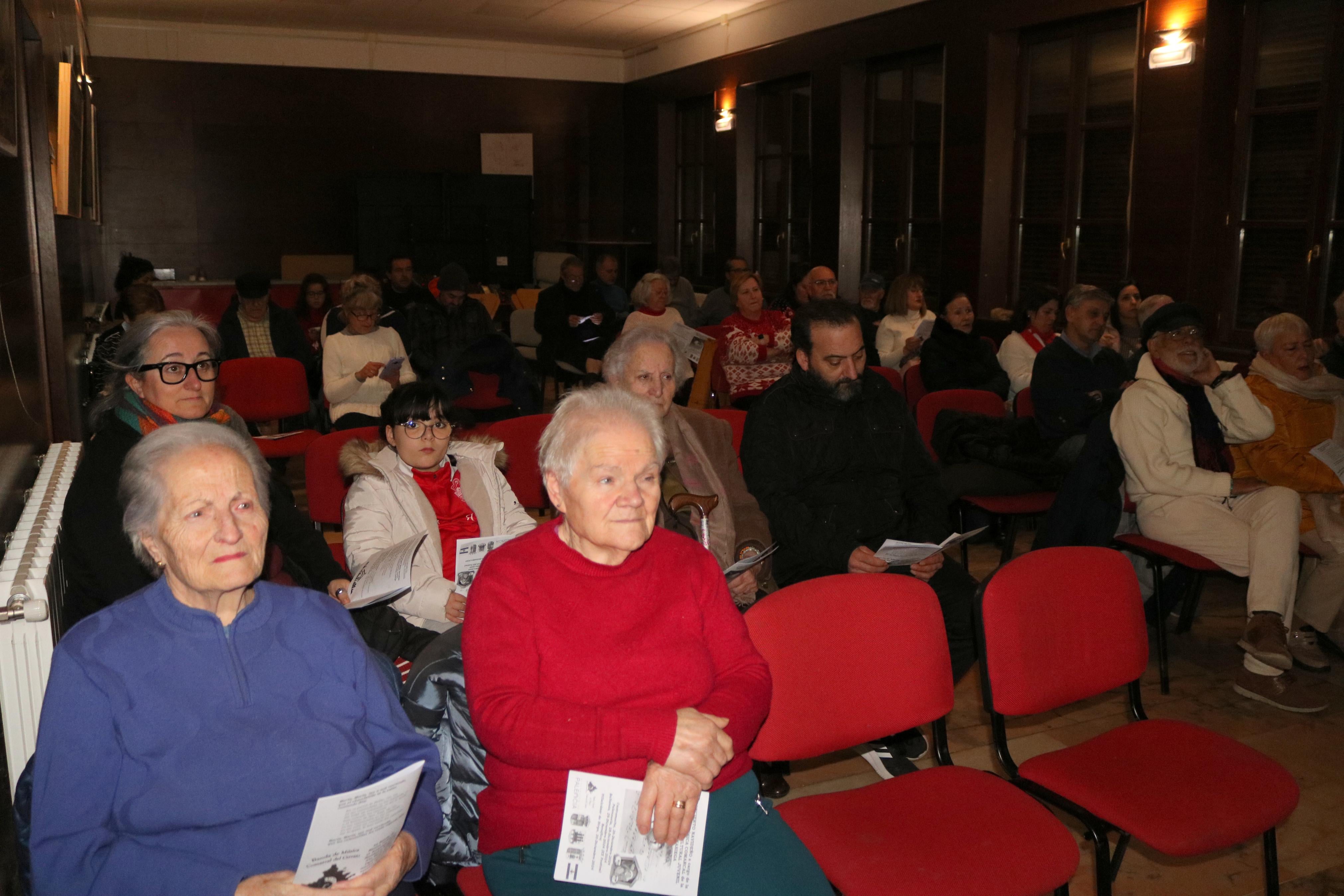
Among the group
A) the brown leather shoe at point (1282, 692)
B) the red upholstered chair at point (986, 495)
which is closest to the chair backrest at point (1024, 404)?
the red upholstered chair at point (986, 495)

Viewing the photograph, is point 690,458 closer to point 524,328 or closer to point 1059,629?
point 1059,629

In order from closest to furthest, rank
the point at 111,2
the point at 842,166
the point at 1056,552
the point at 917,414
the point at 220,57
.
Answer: the point at 1056,552
the point at 917,414
the point at 842,166
the point at 111,2
the point at 220,57

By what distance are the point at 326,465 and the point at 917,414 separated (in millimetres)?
2688

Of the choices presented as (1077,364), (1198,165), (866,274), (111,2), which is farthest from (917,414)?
(111,2)

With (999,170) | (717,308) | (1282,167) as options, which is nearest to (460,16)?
(717,308)

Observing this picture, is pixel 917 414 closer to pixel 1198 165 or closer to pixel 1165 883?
pixel 1165 883

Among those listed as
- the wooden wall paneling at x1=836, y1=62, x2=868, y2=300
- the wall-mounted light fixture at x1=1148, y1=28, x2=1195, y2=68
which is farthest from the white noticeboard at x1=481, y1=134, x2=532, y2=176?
the wall-mounted light fixture at x1=1148, y1=28, x2=1195, y2=68

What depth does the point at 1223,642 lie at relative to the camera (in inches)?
168

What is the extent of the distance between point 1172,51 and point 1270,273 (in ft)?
4.96

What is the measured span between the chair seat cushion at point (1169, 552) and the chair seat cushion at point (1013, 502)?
0.45 metres

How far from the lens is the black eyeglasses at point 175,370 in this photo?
2738mm

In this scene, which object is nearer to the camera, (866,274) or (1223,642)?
(1223,642)

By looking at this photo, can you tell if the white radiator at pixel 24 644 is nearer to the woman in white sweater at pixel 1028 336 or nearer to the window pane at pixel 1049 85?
the woman in white sweater at pixel 1028 336

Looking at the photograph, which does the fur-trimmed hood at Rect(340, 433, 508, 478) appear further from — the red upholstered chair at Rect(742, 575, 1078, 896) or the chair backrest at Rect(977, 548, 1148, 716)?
the chair backrest at Rect(977, 548, 1148, 716)
